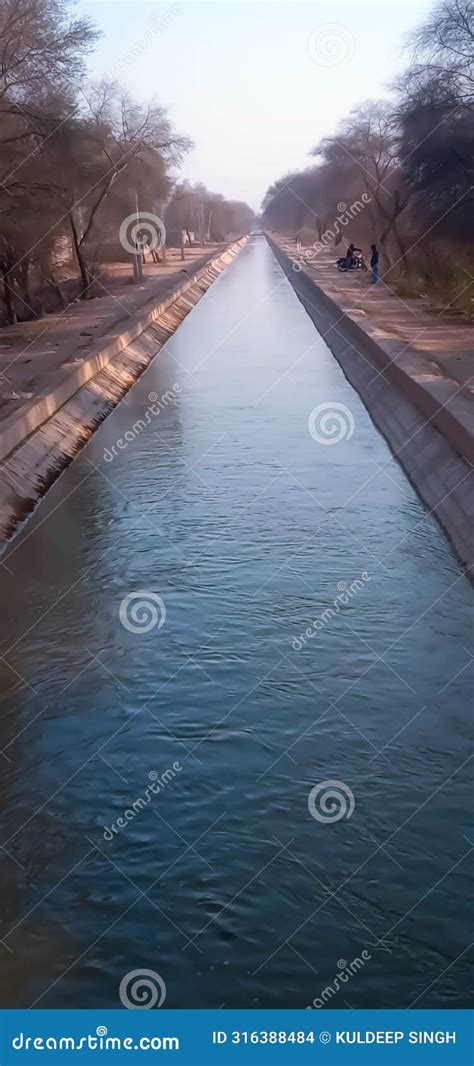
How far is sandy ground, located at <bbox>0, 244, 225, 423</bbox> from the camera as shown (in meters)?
18.8

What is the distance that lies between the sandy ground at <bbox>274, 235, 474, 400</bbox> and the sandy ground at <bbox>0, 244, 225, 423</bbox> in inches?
236

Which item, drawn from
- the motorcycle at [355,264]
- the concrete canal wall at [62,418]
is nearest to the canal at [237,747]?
the concrete canal wall at [62,418]

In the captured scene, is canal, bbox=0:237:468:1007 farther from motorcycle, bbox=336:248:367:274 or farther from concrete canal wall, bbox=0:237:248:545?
motorcycle, bbox=336:248:367:274

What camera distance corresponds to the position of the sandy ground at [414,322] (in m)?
19.7

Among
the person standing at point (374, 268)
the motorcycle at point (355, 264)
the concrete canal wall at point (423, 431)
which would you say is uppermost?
the motorcycle at point (355, 264)

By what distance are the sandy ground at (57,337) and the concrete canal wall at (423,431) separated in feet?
17.0

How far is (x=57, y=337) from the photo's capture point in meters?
26.5

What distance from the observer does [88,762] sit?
22.9ft

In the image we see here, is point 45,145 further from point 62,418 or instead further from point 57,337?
point 62,418

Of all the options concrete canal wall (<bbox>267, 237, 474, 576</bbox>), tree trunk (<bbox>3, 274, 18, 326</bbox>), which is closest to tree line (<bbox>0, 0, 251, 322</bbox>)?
tree trunk (<bbox>3, 274, 18, 326</bbox>)

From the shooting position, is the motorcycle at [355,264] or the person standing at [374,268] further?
the motorcycle at [355,264]

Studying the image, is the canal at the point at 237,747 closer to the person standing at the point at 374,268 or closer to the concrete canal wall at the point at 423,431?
the concrete canal wall at the point at 423,431

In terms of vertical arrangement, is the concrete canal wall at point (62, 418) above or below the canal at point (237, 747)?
above

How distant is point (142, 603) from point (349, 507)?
365cm
